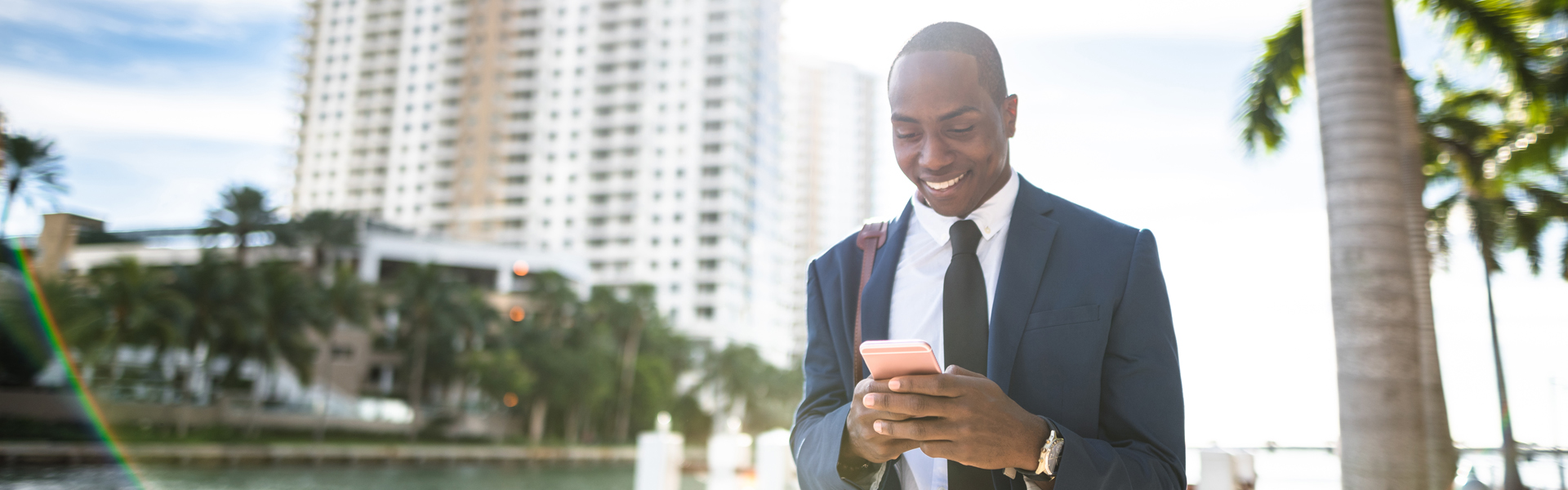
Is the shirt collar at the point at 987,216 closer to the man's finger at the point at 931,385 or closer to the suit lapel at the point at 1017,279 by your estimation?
the suit lapel at the point at 1017,279

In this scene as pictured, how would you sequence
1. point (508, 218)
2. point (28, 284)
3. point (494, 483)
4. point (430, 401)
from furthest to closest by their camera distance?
point (508, 218)
point (430, 401)
point (494, 483)
point (28, 284)

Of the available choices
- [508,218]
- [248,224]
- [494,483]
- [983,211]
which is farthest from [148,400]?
[508,218]

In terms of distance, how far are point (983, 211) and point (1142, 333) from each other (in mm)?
356

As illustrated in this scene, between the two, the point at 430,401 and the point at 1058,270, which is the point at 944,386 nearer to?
the point at 1058,270

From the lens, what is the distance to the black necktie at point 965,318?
1.56 m

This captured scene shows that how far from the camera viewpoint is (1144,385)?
149 centimetres

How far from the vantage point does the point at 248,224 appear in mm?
49594

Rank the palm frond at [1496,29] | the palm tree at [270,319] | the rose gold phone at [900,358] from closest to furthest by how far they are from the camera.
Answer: the rose gold phone at [900,358]
the palm frond at [1496,29]
the palm tree at [270,319]

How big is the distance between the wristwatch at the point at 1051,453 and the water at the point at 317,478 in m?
36.8

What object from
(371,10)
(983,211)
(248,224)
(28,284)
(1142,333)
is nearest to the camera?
(1142,333)

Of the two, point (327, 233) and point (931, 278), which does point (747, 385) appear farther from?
point (931, 278)

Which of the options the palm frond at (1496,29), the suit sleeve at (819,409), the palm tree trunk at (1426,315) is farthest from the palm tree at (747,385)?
the suit sleeve at (819,409)

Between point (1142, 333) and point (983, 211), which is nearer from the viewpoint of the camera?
point (1142, 333)

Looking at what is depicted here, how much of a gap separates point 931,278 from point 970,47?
1.43ft
